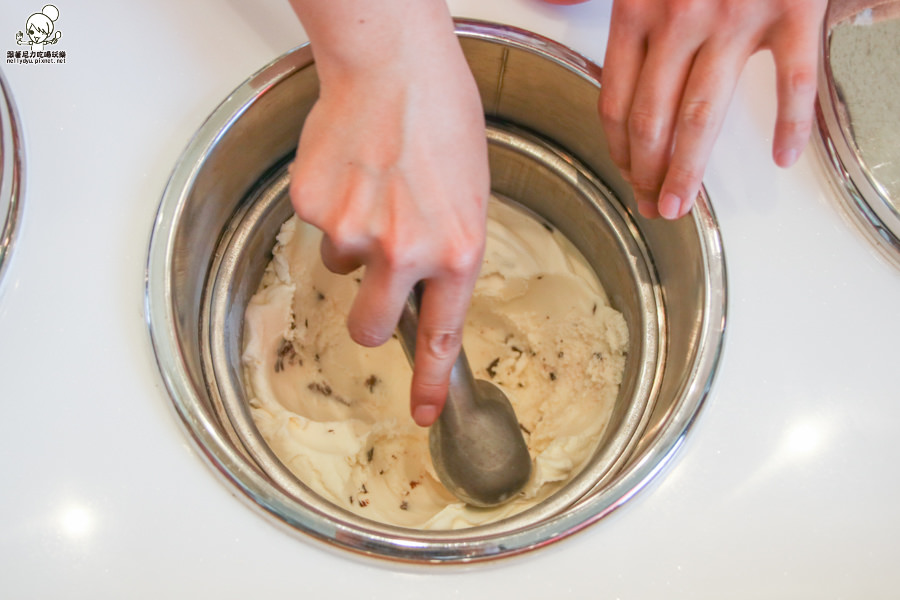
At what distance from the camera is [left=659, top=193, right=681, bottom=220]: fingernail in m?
0.52

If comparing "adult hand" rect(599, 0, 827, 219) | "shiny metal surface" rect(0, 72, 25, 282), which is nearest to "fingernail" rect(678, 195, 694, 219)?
"adult hand" rect(599, 0, 827, 219)

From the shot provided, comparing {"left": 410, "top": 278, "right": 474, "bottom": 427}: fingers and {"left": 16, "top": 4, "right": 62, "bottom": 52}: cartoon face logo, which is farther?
{"left": 16, "top": 4, "right": 62, "bottom": 52}: cartoon face logo

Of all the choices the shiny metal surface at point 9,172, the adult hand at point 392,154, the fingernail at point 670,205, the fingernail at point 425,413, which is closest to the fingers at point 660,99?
the fingernail at point 670,205

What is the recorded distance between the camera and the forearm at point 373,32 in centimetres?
45

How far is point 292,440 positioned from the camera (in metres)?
0.65

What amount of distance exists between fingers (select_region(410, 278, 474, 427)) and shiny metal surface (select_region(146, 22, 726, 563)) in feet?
0.33

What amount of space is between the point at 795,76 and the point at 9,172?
597mm

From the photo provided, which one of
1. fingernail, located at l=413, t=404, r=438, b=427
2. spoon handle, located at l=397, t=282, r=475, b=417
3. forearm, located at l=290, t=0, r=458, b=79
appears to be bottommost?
fingernail, located at l=413, t=404, r=438, b=427

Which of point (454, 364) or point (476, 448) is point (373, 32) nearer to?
point (454, 364)

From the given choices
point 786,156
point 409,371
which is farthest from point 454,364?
point 786,156

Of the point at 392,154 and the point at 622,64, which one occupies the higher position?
the point at 622,64

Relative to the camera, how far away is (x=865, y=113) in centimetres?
62

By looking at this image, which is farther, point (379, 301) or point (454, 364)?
point (454, 364)

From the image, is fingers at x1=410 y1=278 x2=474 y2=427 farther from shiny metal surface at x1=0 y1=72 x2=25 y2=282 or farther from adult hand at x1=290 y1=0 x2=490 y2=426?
shiny metal surface at x1=0 y1=72 x2=25 y2=282
